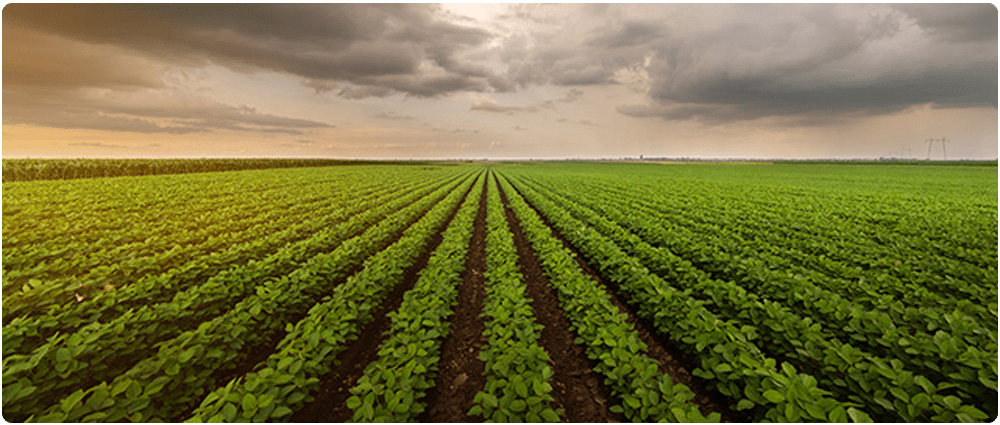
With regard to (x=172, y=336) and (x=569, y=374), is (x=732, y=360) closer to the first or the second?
(x=569, y=374)

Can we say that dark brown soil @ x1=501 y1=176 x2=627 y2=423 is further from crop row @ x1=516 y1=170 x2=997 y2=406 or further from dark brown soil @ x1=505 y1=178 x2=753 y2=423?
crop row @ x1=516 y1=170 x2=997 y2=406

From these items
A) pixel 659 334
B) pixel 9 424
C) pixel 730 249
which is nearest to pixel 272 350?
pixel 9 424

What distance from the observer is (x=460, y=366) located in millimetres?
5156

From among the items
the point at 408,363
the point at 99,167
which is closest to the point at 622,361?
the point at 408,363

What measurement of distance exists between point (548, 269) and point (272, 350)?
19.3 ft

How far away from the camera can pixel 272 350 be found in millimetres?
5367

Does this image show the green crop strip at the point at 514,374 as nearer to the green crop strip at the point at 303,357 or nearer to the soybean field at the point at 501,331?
the soybean field at the point at 501,331

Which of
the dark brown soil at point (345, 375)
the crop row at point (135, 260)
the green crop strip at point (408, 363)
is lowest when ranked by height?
the dark brown soil at point (345, 375)

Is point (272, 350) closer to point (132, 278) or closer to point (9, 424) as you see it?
point (9, 424)

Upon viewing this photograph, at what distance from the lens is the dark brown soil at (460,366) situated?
14.1 ft

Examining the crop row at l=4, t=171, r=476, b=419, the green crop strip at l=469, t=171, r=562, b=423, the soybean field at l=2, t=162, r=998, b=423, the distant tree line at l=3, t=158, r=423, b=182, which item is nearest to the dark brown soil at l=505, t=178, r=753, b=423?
the soybean field at l=2, t=162, r=998, b=423

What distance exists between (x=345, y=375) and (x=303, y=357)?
1.03 meters

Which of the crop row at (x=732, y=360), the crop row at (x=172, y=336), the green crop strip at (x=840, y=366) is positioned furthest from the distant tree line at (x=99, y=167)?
the green crop strip at (x=840, y=366)

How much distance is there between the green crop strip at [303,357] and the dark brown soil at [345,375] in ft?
0.54
